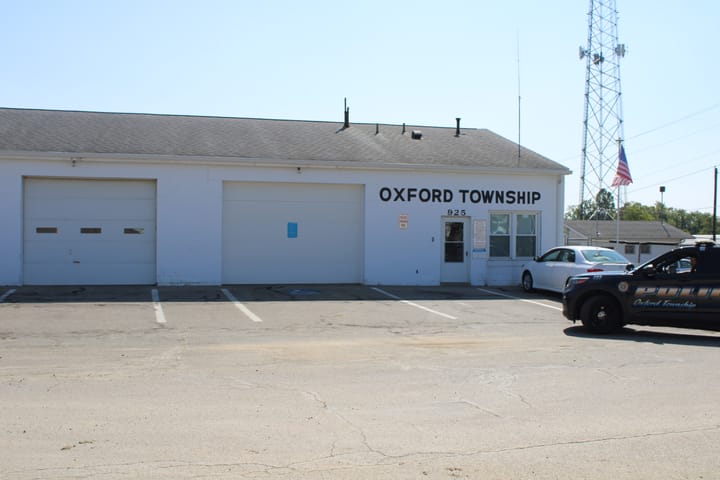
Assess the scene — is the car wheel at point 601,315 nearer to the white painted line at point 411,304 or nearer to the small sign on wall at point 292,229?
the white painted line at point 411,304

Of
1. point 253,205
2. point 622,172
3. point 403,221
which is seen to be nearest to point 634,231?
point 622,172

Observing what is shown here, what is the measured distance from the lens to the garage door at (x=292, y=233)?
1991 centimetres

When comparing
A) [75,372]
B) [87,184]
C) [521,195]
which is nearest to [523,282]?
[521,195]

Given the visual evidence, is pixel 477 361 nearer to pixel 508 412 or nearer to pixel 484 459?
pixel 508 412

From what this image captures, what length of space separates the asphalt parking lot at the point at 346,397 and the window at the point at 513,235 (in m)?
7.41

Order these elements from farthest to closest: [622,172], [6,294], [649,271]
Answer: [622,172]
[6,294]
[649,271]

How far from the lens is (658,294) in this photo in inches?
486

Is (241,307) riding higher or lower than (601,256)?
lower

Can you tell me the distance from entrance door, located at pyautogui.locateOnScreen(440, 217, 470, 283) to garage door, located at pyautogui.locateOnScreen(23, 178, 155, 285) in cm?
863

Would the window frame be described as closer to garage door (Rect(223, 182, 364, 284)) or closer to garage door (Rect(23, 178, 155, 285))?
garage door (Rect(223, 182, 364, 284))

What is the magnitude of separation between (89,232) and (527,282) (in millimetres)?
12325

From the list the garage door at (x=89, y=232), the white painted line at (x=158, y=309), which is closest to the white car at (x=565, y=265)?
the white painted line at (x=158, y=309)

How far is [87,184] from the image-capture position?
19.0 meters

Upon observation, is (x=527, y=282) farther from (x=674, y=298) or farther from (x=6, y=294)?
(x=6, y=294)
